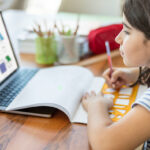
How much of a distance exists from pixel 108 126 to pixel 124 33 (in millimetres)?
A: 238

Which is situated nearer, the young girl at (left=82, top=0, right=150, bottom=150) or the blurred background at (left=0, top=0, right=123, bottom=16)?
the young girl at (left=82, top=0, right=150, bottom=150)

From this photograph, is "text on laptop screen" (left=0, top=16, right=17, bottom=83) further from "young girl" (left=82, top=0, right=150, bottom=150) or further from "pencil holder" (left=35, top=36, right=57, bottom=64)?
"young girl" (left=82, top=0, right=150, bottom=150)

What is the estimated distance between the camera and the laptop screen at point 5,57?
2.75 feet

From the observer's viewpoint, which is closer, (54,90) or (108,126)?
(108,126)

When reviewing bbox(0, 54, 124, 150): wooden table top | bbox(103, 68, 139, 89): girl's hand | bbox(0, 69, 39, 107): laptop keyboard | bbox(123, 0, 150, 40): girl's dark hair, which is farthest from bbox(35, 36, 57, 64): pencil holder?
bbox(123, 0, 150, 40): girl's dark hair

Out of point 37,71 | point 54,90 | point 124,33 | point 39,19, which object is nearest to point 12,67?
point 37,71

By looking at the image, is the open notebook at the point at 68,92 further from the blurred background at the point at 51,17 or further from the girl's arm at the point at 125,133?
the blurred background at the point at 51,17

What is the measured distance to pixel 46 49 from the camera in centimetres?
112

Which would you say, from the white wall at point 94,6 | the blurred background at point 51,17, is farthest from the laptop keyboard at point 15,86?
the white wall at point 94,6

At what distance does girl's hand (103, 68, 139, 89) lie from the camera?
88cm

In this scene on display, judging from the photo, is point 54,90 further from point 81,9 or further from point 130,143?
point 81,9

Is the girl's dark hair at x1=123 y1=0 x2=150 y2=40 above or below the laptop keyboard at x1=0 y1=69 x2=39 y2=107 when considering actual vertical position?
above

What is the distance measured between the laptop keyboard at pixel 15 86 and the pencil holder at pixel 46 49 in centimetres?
17

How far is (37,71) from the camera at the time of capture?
0.96 metres
